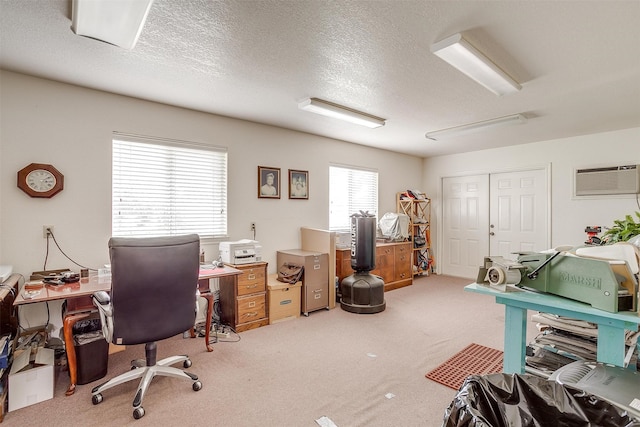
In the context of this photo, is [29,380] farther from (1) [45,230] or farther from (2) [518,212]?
(2) [518,212]

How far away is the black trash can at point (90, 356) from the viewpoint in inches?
93.6

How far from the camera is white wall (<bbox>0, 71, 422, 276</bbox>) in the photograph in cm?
270

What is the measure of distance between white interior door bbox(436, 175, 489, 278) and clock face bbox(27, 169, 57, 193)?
6293 mm

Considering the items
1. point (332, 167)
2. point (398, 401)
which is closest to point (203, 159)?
point (332, 167)

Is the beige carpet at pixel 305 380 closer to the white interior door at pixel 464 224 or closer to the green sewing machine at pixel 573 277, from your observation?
the green sewing machine at pixel 573 277

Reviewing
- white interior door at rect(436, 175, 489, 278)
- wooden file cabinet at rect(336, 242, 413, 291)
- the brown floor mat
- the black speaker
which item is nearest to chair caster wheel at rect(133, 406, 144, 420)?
the brown floor mat

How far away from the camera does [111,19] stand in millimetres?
1879

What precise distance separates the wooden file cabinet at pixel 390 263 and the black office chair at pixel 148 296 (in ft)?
8.80

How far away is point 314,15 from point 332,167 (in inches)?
133

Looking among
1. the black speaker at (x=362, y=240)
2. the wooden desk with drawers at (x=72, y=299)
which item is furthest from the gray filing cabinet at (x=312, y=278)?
the wooden desk with drawers at (x=72, y=299)

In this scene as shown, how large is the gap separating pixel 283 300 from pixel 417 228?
361 cm

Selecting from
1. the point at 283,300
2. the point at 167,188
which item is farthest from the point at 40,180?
the point at 283,300

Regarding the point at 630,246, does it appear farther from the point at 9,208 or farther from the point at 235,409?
the point at 9,208

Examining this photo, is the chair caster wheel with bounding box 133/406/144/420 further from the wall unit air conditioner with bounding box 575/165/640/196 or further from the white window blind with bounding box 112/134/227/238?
the wall unit air conditioner with bounding box 575/165/640/196
